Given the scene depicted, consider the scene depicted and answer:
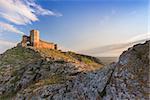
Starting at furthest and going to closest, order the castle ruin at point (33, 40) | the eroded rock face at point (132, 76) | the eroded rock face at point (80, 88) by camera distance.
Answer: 1. the castle ruin at point (33, 40)
2. the eroded rock face at point (80, 88)
3. the eroded rock face at point (132, 76)

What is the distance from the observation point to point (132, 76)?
89.4 feet

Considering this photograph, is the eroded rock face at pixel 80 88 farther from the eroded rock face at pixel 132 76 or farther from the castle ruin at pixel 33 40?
the castle ruin at pixel 33 40

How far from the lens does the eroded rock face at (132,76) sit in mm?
25323

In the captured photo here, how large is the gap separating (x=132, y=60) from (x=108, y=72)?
343cm

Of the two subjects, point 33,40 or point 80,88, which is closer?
point 80,88

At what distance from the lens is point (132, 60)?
2919cm

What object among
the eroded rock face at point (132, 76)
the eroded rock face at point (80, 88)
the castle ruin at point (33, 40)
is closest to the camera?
the eroded rock face at point (132, 76)

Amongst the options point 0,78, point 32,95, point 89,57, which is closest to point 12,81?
point 0,78

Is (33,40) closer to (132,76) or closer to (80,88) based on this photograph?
(80,88)

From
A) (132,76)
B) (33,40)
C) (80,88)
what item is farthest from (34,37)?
(132,76)

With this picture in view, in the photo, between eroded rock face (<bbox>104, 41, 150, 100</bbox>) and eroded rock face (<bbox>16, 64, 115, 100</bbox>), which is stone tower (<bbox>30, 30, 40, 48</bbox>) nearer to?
eroded rock face (<bbox>16, 64, 115, 100</bbox>)

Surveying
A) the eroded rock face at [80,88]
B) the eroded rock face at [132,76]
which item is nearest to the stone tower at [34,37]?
the eroded rock face at [80,88]

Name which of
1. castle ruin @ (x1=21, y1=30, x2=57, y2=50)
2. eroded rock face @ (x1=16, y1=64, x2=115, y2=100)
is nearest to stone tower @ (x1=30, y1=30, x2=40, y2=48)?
castle ruin @ (x1=21, y1=30, x2=57, y2=50)

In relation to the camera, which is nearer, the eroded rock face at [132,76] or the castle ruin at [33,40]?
the eroded rock face at [132,76]
